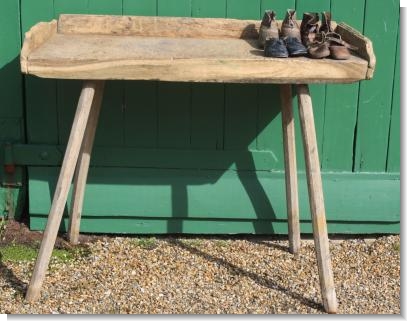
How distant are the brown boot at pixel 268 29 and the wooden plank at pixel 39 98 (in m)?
1.06

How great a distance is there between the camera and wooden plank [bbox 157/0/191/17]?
138 inches

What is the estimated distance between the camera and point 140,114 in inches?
143

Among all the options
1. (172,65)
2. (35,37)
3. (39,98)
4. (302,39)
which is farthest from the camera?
(39,98)

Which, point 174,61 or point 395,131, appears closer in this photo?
point 174,61

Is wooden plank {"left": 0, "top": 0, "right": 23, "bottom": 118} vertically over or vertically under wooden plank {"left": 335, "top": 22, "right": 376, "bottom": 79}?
under

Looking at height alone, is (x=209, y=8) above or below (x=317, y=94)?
above

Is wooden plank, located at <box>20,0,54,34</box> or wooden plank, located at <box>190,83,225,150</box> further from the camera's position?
wooden plank, located at <box>190,83,225,150</box>

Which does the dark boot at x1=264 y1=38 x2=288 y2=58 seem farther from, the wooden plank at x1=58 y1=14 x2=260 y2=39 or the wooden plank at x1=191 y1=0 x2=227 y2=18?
the wooden plank at x1=191 y1=0 x2=227 y2=18

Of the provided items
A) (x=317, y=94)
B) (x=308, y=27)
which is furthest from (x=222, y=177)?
(x=308, y=27)

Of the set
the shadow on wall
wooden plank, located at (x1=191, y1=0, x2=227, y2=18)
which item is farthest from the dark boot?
the shadow on wall

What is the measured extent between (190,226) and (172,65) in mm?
1217

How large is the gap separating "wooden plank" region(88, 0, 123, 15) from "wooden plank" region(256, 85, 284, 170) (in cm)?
80

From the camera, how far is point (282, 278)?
11.0ft

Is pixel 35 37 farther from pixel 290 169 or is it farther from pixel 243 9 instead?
pixel 290 169
